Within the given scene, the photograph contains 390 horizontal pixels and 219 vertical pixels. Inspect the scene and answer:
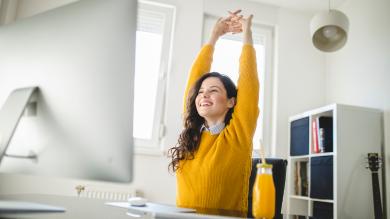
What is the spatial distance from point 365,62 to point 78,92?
3007 millimetres

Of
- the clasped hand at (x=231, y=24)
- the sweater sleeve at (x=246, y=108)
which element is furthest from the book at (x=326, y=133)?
the sweater sleeve at (x=246, y=108)

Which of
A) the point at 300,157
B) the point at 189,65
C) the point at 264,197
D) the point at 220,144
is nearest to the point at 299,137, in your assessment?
the point at 300,157

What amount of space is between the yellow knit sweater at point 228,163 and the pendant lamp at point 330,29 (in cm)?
122

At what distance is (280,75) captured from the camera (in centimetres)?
345

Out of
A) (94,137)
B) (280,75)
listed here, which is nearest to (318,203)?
(280,75)

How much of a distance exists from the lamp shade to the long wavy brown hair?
3.98ft

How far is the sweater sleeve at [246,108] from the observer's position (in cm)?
138

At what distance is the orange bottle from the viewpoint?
0.82 m

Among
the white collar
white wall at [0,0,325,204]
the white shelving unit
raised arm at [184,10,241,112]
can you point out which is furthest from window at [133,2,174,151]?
the white collar

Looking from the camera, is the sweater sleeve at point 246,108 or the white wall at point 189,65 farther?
the white wall at point 189,65

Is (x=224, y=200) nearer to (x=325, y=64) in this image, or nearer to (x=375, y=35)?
(x=375, y=35)

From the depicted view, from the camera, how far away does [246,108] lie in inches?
54.7

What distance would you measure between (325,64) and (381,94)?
0.97 meters

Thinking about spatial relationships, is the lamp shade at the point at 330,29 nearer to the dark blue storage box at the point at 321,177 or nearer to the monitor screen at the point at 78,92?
the dark blue storage box at the point at 321,177
